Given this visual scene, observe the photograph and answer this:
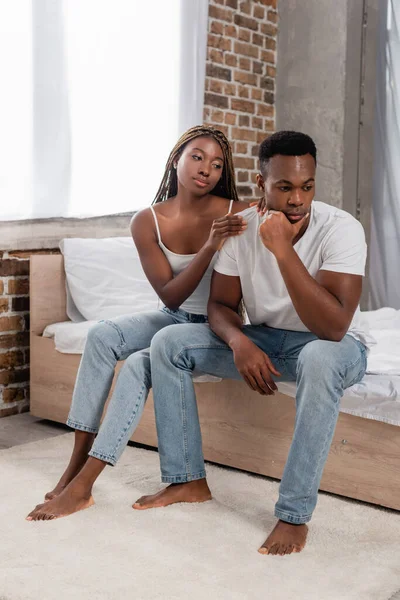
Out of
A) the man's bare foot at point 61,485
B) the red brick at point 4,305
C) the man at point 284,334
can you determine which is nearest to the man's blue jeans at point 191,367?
the man at point 284,334

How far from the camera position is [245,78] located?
4102 millimetres

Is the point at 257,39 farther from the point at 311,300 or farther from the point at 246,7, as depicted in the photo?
the point at 311,300

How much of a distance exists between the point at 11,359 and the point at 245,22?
223 centimetres

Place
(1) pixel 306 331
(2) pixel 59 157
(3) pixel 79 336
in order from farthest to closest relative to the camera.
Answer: (2) pixel 59 157, (3) pixel 79 336, (1) pixel 306 331

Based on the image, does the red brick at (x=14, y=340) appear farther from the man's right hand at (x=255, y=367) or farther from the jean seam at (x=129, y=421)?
the man's right hand at (x=255, y=367)

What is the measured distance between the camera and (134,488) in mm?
2229

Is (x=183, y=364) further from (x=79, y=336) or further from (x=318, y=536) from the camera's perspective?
(x=79, y=336)

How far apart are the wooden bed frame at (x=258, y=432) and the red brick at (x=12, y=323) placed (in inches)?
4.9

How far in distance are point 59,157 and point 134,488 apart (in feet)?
5.05

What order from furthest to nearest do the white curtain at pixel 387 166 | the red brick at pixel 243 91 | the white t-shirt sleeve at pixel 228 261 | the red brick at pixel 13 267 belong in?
the white curtain at pixel 387 166 → the red brick at pixel 243 91 → the red brick at pixel 13 267 → the white t-shirt sleeve at pixel 228 261

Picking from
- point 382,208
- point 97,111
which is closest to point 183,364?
point 97,111

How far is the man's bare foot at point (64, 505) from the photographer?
1.97 meters

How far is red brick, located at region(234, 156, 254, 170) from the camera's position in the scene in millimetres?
4062

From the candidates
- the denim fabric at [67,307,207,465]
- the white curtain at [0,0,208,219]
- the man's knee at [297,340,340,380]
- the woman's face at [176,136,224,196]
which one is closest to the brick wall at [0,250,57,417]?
the white curtain at [0,0,208,219]
